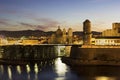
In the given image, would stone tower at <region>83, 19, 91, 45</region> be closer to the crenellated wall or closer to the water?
the crenellated wall

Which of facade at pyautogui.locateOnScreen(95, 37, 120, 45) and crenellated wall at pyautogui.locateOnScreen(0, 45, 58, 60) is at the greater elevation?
facade at pyautogui.locateOnScreen(95, 37, 120, 45)

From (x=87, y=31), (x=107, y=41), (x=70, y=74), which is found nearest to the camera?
(x=70, y=74)

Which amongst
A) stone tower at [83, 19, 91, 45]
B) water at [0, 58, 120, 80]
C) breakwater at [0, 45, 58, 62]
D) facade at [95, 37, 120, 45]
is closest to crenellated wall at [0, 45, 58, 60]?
breakwater at [0, 45, 58, 62]

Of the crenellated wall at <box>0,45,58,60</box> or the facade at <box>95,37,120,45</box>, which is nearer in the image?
the facade at <box>95,37,120,45</box>

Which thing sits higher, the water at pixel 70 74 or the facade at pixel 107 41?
the facade at pixel 107 41

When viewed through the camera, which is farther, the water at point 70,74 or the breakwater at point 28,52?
the breakwater at point 28,52

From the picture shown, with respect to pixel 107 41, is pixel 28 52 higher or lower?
lower

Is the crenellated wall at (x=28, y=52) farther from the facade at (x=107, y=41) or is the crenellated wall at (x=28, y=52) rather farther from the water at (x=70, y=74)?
the water at (x=70, y=74)

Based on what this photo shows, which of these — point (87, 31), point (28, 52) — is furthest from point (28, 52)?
point (87, 31)

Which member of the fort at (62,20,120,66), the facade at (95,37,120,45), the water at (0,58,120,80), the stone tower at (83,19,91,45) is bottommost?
the water at (0,58,120,80)

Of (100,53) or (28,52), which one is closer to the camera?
(100,53)

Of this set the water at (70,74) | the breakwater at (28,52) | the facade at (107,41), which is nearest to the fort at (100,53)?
the facade at (107,41)

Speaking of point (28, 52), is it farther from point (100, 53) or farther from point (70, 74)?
point (70, 74)

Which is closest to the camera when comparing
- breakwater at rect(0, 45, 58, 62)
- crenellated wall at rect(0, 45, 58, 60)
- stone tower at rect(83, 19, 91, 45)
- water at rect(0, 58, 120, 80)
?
water at rect(0, 58, 120, 80)
